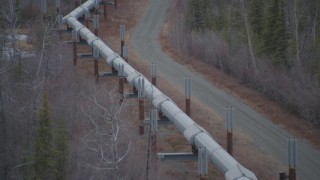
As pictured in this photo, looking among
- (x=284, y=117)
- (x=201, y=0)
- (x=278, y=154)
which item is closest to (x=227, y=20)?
(x=201, y=0)

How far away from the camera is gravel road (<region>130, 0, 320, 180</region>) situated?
103 ft

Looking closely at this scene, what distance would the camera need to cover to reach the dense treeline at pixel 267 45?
1588 inches

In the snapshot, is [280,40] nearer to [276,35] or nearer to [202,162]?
[276,35]

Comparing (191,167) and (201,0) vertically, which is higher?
(201,0)

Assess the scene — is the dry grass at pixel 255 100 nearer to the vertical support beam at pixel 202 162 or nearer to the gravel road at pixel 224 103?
the gravel road at pixel 224 103

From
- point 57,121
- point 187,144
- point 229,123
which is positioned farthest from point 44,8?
point 229,123

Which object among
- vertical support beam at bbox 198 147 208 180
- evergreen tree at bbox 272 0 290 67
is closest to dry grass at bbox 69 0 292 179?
evergreen tree at bbox 272 0 290 67

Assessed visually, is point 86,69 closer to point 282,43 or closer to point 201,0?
point 282,43

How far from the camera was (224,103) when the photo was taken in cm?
4006

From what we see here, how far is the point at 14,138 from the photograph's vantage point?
3362 cm

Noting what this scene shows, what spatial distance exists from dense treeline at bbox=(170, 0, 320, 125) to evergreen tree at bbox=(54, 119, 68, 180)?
56.4 feet

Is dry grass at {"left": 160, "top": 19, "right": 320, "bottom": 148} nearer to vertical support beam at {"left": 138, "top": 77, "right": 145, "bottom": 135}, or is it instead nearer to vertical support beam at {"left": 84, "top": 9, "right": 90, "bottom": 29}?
vertical support beam at {"left": 84, "top": 9, "right": 90, "bottom": 29}

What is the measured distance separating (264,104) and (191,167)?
12212 mm

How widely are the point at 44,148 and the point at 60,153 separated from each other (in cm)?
114
